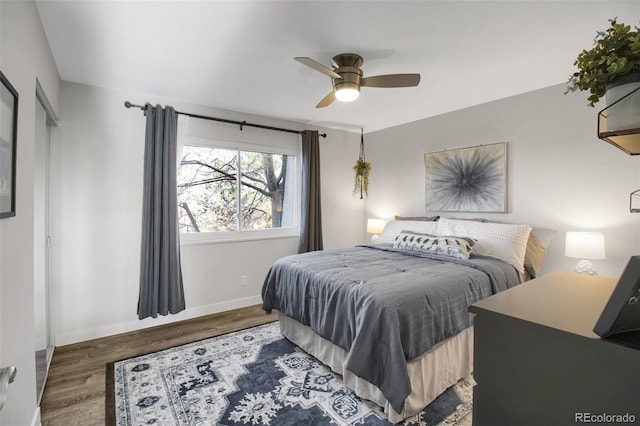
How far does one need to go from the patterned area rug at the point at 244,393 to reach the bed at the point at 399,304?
0.11 m

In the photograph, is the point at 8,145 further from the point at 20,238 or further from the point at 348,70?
the point at 348,70

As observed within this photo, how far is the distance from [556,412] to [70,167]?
12.2 ft

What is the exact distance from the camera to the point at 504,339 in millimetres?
778

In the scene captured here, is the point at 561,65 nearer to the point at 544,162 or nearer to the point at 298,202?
the point at 544,162

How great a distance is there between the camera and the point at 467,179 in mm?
3721

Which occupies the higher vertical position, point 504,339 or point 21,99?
point 21,99

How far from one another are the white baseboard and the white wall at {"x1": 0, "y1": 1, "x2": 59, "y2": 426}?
4.38 feet

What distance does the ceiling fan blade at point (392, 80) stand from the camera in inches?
89.0

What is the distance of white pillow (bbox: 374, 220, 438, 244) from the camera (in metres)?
3.60

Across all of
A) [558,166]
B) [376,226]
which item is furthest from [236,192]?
[558,166]

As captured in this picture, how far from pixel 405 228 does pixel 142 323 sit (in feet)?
10.2

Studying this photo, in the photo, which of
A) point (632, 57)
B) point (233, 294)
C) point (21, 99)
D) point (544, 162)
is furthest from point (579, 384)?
point (233, 294)

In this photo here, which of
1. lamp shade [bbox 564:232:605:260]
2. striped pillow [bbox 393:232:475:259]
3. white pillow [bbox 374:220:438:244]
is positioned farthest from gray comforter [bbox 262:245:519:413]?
white pillow [bbox 374:220:438:244]

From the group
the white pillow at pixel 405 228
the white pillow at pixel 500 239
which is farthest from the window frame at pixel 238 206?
the white pillow at pixel 500 239
